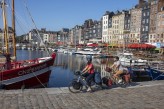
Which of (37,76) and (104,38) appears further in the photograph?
(104,38)

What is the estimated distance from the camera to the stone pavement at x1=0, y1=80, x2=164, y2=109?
11.1m

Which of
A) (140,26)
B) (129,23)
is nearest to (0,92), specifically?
(140,26)

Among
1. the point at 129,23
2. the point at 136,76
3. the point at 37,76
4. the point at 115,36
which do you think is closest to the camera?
the point at 37,76

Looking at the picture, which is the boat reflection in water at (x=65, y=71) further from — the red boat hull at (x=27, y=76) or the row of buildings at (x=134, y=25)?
the row of buildings at (x=134, y=25)

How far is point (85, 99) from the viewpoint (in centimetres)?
1243

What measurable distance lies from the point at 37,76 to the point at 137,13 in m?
98.3

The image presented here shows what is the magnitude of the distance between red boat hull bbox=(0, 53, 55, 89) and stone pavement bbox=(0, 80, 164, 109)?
24.5 ft

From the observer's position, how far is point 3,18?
2520 centimetres

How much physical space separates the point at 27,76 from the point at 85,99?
11077 mm

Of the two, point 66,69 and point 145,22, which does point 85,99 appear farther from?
point 145,22

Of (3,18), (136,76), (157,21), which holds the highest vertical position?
(157,21)

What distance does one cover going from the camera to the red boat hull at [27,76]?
20828 mm

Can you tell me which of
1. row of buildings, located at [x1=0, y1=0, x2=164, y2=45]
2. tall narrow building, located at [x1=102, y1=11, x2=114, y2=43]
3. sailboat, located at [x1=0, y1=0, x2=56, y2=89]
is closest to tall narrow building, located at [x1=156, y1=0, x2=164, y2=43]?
row of buildings, located at [x1=0, y1=0, x2=164, y2=45]

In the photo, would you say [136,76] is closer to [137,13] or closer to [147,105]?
[147,105]
